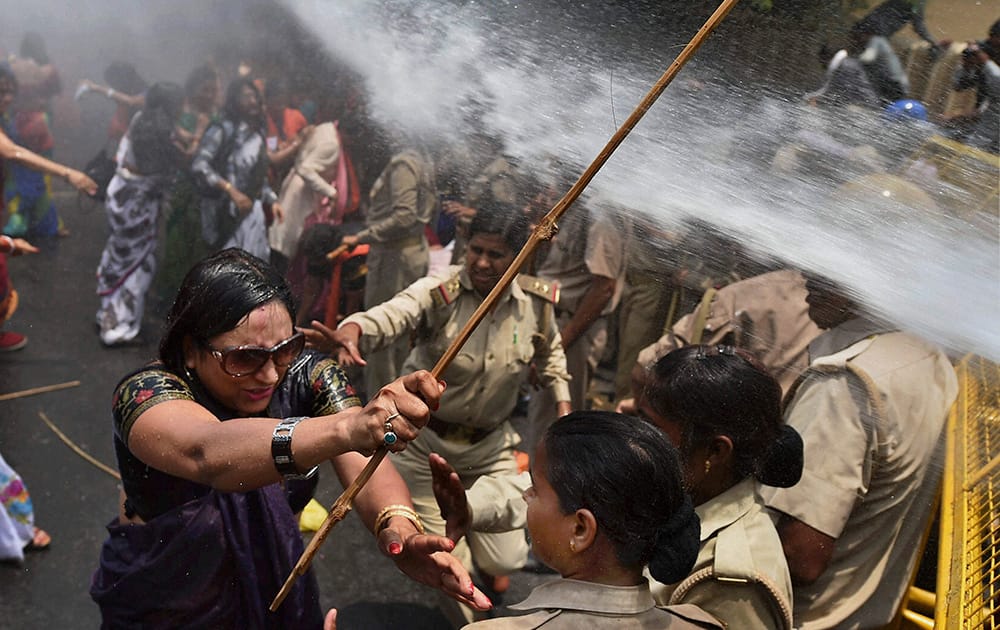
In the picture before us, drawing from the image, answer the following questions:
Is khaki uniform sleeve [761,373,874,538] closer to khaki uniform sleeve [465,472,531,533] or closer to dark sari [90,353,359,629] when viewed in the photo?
khaki uniform sleeve [465,472,531,533]

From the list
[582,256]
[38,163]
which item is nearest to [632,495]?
[582,256]

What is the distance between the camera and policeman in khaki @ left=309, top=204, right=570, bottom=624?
3701 millimetres

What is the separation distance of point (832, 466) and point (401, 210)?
11.0 ft

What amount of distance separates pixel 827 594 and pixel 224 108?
214 inches

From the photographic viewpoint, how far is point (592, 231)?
4.38 meters

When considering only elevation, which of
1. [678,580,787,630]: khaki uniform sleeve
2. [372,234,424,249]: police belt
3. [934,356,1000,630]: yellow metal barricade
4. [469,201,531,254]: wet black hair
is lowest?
[372,234,424,249]: police belt

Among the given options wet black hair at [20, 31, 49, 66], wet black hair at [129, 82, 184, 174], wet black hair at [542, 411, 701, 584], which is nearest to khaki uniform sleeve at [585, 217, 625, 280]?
wet black hair at [542, 411, 701, 584]

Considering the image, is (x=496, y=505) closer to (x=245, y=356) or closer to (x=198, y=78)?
(x=245, y=356)

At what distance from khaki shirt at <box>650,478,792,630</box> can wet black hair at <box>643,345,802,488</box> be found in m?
0.16

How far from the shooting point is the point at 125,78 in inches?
285

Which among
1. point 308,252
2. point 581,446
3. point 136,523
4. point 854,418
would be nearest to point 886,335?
point 854,418

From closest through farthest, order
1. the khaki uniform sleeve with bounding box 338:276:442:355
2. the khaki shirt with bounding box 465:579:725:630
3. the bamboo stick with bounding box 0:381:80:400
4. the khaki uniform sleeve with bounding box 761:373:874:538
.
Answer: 1. the khaki shirt with bounding box 465:579:725:630
2. the khaki uniform sleeve with bounding box 761:373:874:538
3. the khaki uniform sleeve with bounding box 338:276:442:355
4. the bamboo stick with bounding box 0:381:80:400

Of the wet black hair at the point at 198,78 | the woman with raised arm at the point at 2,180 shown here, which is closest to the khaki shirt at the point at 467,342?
the woman with raised arm at the point at 2,180

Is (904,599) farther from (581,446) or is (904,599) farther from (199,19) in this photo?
(199,19)
